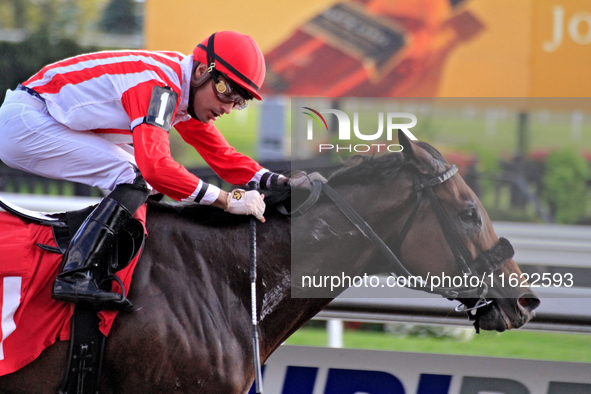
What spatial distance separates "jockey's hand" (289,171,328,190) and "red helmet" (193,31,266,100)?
1.13ft

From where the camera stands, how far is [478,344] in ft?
16.2

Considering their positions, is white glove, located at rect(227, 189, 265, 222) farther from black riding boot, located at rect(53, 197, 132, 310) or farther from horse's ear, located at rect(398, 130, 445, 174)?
horse's ear, located at rect(398, 130, 445, 174)

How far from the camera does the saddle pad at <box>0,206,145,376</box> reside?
1.84 metres

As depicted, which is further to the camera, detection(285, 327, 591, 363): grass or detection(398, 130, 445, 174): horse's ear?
detection(285, 327, 591, 363): grass

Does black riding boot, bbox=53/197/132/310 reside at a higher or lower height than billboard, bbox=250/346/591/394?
higher

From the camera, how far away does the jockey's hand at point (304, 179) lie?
87.5 inches

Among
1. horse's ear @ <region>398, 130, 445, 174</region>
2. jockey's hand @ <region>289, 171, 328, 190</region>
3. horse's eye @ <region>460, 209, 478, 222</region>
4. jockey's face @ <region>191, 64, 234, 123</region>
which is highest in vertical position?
jockey's face @ <region>191, 64, 234, 123</region>

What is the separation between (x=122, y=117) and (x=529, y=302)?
5.22 ft

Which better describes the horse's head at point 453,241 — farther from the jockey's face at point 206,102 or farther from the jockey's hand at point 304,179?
the jockey's face at point 206,102

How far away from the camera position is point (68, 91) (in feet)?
6.86

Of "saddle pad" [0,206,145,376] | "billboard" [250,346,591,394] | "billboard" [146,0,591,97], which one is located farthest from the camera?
"billboard" [146,0,591,97]

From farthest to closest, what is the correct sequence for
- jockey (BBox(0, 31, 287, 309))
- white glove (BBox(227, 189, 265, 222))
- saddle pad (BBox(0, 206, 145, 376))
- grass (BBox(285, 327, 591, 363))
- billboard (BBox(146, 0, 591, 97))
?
billboard (BBox(146, 0, 591, 97)) < grass (BBox(285, 327, 591, 363)) < white glove (BBox(227, 189, 265, 222)) < jockey (BBox(0, 31, 287, 309)) < saddle pad (BBox(0, 206, 145, 376))

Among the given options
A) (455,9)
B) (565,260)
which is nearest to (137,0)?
(455,9)

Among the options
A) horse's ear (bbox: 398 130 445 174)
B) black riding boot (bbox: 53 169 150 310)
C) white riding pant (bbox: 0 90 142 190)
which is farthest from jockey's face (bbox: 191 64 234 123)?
horse's ear (bbox: 398 130 445 174)
